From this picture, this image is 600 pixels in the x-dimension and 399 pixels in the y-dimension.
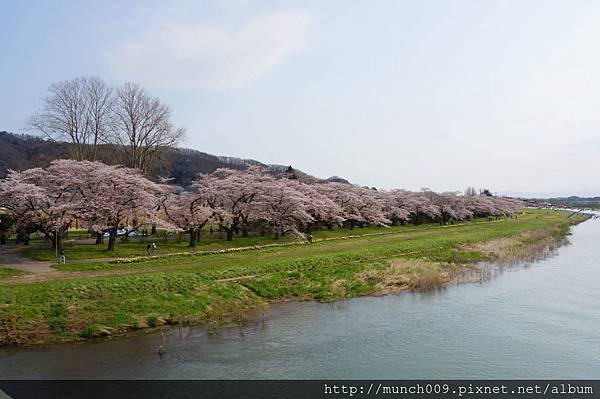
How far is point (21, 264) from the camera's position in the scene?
26.9 metres

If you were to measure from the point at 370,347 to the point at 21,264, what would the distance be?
71.4 ft

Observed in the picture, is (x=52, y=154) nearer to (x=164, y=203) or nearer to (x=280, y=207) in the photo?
(x=164, y=203)

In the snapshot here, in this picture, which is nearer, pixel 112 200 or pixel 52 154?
pixel 112 200

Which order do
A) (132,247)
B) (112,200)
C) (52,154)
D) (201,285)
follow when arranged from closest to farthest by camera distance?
(201,285), (112,200), (132,247), (52,154)

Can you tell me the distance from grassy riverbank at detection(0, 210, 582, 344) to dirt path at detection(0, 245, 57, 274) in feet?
4.06

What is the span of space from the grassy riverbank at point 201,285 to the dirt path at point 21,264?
48.8 inches

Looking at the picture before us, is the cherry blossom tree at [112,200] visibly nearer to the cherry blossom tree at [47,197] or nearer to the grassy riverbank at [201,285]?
the cherry blossom tree at [47,197]

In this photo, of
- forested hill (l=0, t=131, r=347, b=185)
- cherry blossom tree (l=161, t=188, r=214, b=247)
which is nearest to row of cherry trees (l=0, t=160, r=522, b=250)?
cherry blossom tree (l=161, t=188, r=214, b=247)

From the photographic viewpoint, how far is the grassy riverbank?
18.3m

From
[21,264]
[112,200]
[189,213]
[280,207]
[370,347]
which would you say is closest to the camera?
[370,347]

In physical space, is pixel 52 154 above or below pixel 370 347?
above

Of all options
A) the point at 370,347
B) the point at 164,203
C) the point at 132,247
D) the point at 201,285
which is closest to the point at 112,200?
the point at 132,247

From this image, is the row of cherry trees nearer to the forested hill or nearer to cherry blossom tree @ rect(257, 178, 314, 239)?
cherry blossom tree @ rect(257, 178, 314, 239)

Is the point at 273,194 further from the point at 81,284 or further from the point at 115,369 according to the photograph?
the point at 115,369
